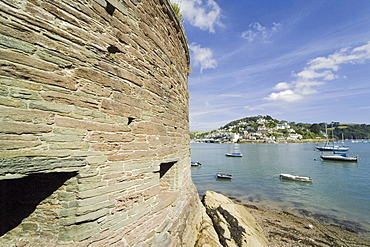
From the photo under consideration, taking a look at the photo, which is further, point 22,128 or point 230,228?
point 230,228

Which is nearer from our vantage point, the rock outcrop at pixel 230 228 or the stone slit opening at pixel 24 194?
the stone slit opening at pixel 24 194

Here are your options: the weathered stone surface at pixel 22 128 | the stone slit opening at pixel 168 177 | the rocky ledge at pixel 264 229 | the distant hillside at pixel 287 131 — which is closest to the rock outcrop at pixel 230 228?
the rocky ledge at pixel 264 229

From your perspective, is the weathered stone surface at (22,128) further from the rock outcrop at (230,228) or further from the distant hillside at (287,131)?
the distant hillside at (287,131)

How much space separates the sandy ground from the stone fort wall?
27.7 ft

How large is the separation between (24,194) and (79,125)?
4.34 ft

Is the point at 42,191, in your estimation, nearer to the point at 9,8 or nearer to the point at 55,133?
the point at 55,133

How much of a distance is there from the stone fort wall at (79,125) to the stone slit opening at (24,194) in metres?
0.01

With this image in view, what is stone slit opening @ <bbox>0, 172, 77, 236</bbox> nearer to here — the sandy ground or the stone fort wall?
the stone fort wall

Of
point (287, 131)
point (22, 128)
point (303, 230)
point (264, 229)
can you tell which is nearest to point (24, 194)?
point (22, 128)

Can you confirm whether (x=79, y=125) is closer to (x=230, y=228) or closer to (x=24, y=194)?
(x=24, y=194)

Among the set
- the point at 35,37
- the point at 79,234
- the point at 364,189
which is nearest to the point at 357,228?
the point at 364,189

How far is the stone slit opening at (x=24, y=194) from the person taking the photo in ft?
8.40

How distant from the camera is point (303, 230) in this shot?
33.7 feet

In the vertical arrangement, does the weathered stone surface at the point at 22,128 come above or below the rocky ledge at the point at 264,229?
above
